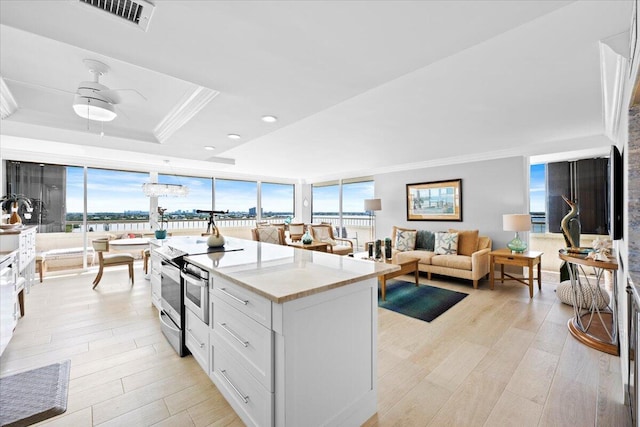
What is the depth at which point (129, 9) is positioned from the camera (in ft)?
4.16

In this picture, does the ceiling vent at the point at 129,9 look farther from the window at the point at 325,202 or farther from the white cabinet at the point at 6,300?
the window at the point at 325,202

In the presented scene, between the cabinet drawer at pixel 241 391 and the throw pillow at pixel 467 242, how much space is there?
14.9 feet

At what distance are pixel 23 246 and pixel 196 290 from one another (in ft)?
12.0

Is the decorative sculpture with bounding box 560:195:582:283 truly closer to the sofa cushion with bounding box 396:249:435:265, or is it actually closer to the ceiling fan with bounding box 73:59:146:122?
the sofa cushion with bounding box 396:249:435:265

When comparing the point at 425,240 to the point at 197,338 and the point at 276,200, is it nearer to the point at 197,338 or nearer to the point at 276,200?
the point at 197,338

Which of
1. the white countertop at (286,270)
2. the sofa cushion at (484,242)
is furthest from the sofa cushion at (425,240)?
the white countertop at (286,270)

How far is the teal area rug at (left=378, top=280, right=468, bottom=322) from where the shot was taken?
3352 millimetres

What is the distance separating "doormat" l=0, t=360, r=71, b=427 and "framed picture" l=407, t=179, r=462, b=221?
19.1 feet

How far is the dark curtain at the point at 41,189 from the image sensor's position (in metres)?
5.15

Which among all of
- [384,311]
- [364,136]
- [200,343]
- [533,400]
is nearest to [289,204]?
[364,136]

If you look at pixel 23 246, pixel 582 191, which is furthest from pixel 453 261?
pixel 23 246

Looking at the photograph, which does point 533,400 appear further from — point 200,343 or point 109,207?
point 109,207

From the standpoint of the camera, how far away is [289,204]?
9.52 meters

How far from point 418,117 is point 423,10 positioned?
2097 millimetres
